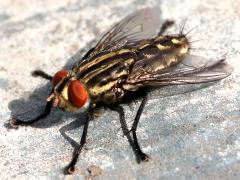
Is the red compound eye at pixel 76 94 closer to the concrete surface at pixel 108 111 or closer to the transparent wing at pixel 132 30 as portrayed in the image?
the concrete surface at pixel 108 111

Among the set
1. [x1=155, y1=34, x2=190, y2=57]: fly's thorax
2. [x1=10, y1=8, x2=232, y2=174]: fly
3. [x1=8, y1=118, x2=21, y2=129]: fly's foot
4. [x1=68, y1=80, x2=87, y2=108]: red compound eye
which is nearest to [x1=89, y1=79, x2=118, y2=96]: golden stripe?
[x1=10, y1=8, x2=232, y2=174]: fly

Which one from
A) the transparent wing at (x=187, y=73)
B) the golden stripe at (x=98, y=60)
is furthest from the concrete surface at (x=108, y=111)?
the golden stripe at (x=98, y=60)

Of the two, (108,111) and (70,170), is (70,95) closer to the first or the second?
(108,111)

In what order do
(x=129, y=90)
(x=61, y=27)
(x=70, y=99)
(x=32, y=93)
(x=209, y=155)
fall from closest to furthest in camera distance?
(x=209, y=155) → (x=70, y=99) → (x=129, y=90) → (x=32, y=93) → (x=61, y=27)

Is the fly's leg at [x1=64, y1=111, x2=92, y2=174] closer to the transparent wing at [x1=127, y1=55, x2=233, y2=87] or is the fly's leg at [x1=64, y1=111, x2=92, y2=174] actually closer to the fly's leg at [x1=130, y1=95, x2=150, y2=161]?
the fly's leg at [x1=130, y1=95, x2=150, y2=161]

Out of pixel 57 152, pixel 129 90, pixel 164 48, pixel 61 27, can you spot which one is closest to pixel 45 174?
pixel 57 152

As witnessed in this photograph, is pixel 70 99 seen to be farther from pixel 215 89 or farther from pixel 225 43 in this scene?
pixel 225 43

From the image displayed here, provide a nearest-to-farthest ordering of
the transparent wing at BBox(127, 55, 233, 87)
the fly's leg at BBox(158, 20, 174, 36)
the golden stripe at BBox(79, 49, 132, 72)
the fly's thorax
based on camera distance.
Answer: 1. the transparent wing at BBox(127, 55, 233, 87)
2. the golden stripe at BBox(79, 49, 132, 72)
3. the fly's thorax
4. the fly's leg at BBox(158, 20, 174, 36)
